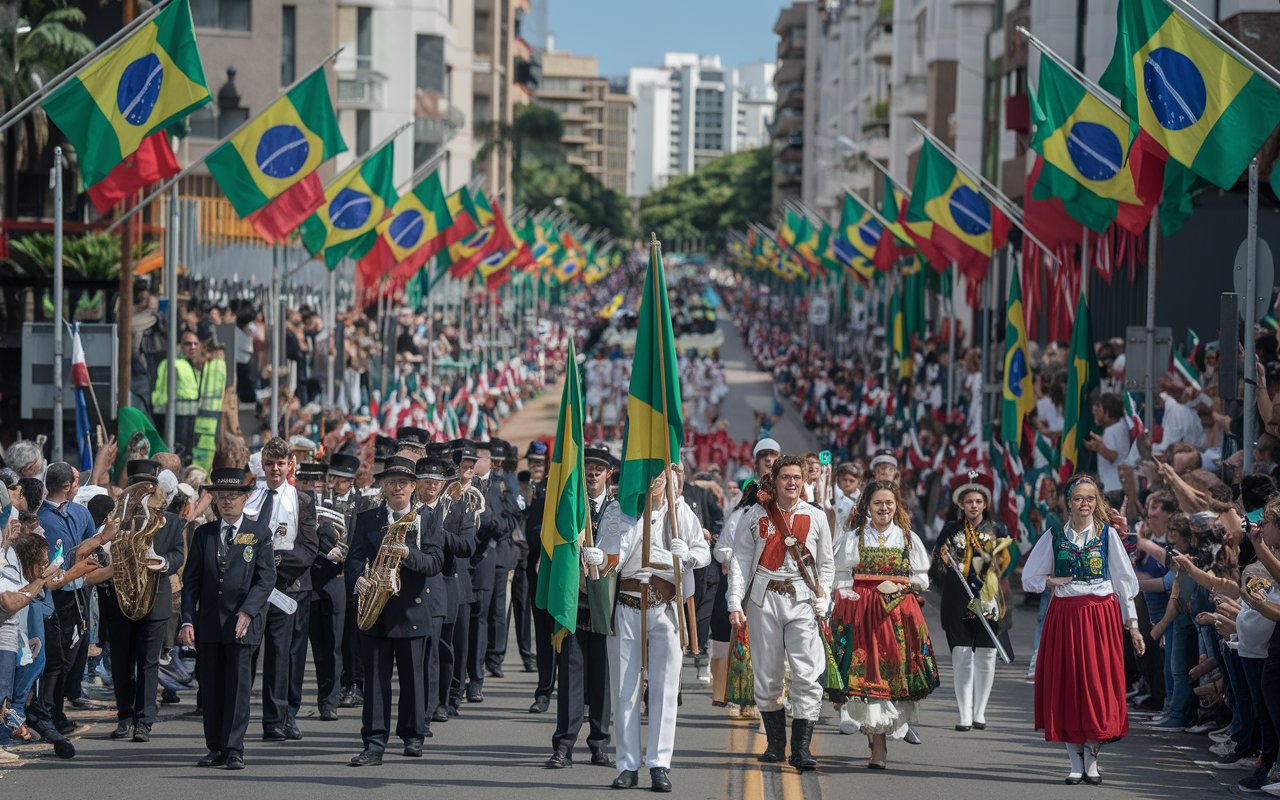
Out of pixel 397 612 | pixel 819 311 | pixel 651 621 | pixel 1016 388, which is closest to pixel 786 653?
pixel 651 621

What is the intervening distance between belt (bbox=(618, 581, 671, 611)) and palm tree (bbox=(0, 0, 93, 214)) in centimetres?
2954

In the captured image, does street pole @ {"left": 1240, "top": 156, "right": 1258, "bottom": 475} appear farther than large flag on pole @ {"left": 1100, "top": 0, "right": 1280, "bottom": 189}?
No

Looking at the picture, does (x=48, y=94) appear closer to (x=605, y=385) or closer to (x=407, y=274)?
(x=407, y=274)

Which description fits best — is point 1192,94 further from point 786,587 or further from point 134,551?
point 134,551

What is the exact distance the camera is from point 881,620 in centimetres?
1316

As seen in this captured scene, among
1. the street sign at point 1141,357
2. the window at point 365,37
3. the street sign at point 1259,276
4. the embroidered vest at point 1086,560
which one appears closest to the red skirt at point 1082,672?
the embroidered vest at point 1086,560

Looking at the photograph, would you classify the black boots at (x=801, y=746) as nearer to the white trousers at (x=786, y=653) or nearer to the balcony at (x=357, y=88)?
the white trousers at (x=786, y=653)

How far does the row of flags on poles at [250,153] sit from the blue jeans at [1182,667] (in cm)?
949

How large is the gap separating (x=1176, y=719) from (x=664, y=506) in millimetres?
4938

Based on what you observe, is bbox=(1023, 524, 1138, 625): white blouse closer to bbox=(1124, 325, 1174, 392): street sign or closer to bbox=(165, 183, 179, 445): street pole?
bbox=(1124, 325, 1174, 392): street sign

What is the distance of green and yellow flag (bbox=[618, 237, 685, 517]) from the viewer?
12469 millimetres

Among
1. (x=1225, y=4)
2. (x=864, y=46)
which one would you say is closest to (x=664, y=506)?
(x=1225, y=4)

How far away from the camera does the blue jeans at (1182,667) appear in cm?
1502

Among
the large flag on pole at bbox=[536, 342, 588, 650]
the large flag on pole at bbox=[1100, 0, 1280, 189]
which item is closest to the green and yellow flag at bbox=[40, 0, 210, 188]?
the large flag on pole at bbox=[536, 342, 588, 650]
